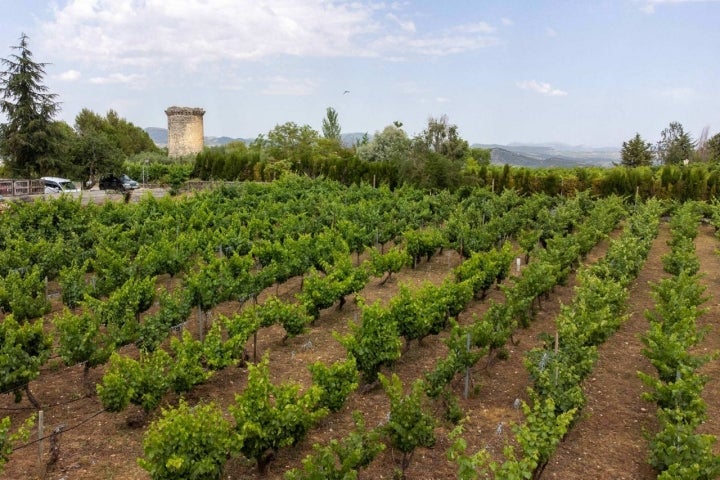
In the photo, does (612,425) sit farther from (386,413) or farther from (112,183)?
(112,183)

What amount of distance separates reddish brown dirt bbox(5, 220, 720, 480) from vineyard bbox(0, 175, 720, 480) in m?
0.03

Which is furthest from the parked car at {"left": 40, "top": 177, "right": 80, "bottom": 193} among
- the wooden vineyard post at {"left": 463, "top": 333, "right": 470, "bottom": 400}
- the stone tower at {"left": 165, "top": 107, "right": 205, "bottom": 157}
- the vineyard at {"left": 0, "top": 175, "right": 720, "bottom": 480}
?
the wooden vineyard post at {"left": 463, "top": 333, "right": 470, "bottom": 400}

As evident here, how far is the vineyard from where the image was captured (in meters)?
6.21

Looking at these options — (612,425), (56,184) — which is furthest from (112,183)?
(612,425)

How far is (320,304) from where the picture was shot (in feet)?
36.8

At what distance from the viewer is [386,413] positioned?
27.1ft

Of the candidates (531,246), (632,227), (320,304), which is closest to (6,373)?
(320,304)

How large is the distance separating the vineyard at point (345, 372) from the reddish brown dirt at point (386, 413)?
3 centimetres

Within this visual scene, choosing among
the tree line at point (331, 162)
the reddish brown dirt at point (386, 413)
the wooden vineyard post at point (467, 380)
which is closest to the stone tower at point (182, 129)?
the tree line at point (331, 162)

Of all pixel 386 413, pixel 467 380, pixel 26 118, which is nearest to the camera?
→ pixel 386 413

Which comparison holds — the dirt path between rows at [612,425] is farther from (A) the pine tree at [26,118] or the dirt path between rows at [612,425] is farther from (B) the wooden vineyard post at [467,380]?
(A) the pine tree at [26,118]

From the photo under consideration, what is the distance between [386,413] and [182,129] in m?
64.3

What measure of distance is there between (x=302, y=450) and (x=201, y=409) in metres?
1.84

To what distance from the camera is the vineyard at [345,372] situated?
6207mm
